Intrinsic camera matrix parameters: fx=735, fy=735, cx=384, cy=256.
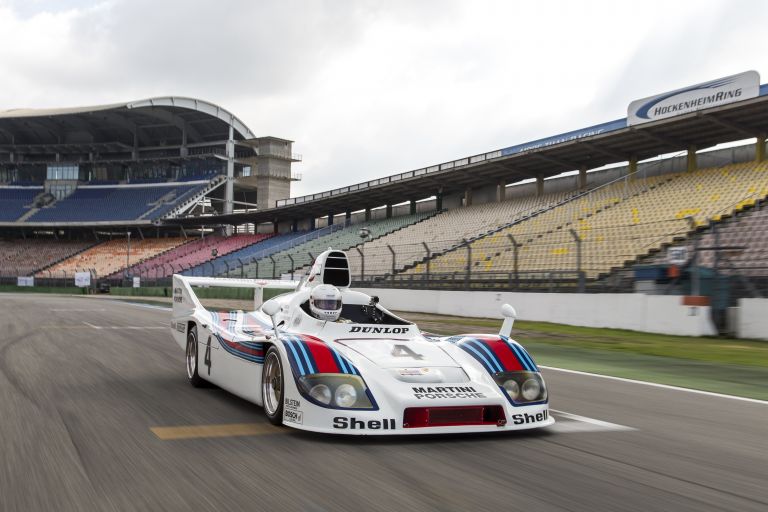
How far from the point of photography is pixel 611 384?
835 cm

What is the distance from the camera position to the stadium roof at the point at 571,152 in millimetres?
26641

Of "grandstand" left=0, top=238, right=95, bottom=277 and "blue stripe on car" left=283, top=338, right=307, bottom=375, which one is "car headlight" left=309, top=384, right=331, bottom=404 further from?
"grandstand" left=0, top=238, right=95, bottom=277

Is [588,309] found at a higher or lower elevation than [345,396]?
higher

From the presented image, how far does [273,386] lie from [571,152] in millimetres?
29391

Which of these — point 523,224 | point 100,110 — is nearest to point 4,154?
point 100,110

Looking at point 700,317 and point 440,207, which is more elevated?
point 440,207

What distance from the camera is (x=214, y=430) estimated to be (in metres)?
5.25

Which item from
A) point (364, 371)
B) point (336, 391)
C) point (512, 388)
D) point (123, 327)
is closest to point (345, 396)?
point (336, 391)

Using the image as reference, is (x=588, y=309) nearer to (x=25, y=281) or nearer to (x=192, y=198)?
(x=192, y=198)

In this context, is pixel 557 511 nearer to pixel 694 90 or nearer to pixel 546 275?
pixel 546 275

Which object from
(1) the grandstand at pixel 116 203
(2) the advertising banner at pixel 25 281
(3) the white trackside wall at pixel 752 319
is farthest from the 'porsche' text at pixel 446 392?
(1) the grandstand at pixel 116 203

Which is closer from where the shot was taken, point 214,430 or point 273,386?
point 214,430

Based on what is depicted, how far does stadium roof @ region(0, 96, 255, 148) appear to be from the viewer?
2758 inches

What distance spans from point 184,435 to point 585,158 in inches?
1221
